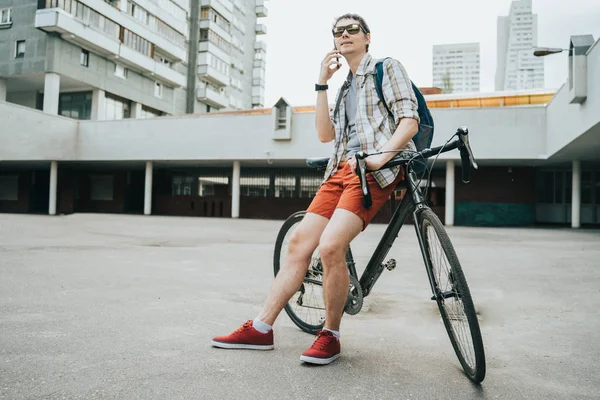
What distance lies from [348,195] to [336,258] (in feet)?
1.05

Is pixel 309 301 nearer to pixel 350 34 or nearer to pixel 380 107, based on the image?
pixel 380 107

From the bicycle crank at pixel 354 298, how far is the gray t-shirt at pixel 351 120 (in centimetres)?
69

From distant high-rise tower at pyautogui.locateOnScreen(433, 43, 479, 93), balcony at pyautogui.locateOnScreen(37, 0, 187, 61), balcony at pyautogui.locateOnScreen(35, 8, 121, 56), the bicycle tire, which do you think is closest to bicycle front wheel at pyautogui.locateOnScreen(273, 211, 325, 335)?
the bicycle tire

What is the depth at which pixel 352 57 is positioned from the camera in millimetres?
2680

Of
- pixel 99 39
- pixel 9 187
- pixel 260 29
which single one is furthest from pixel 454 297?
pixel 260 29


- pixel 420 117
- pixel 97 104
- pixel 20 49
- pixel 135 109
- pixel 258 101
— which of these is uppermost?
pixel 258 101

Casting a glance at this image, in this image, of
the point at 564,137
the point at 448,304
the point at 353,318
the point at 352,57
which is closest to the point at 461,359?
the point at 448,304

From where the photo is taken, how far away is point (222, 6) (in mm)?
52781

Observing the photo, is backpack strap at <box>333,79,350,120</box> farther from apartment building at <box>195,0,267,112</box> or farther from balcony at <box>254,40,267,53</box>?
balcony at <box>254,40,267,53</box>

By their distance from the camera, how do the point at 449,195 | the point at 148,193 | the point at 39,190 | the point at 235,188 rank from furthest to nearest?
1. the point at 39,190
2. the point at 148,193
3. the point at 235,188
4. the point at 449,195

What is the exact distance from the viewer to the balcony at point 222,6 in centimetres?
5022

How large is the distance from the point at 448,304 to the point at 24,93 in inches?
1696

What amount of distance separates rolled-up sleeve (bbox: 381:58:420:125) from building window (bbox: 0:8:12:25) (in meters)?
39.2

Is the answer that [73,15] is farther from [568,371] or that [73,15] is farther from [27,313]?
[568,371]
